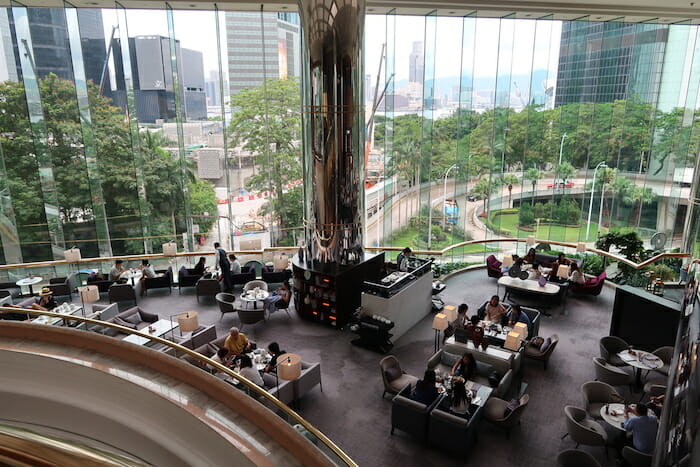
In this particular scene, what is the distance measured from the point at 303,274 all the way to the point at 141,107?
7476 mm

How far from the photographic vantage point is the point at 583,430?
649 centimetres

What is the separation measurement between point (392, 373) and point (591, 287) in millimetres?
7413

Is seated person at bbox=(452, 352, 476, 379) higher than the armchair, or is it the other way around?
seated person at bbox=(452, 352, 476, 379)

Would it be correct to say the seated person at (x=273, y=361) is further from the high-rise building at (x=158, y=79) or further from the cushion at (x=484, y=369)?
the high-rise building at (x=158, y=79)

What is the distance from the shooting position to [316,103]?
33.7ft

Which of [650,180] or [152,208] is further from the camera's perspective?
[650,180]

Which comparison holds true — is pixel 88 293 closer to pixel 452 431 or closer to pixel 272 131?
pixel 272 131

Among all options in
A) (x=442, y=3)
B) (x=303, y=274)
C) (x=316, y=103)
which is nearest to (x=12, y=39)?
(x=316, y=103)

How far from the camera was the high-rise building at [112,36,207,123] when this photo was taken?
44.4ft

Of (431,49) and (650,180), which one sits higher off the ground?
(431,49)

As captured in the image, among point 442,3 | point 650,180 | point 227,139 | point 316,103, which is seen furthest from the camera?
point 650,180

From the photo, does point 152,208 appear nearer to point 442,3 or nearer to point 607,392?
point 442,3

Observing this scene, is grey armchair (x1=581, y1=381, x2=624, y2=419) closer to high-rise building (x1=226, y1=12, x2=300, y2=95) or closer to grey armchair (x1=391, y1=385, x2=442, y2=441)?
grey armchair (x1=391, y1=385, x2=442, y2=441)

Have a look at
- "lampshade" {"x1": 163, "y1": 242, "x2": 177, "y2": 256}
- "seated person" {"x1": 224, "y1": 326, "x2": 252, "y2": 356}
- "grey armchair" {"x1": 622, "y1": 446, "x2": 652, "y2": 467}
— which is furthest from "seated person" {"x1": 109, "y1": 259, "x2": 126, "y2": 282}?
"grey armchair" {"x1": 622, "y1": 446, "x2": 652, "y2": 467}
